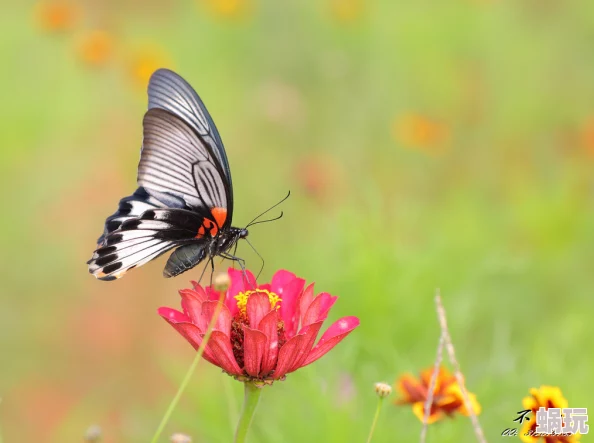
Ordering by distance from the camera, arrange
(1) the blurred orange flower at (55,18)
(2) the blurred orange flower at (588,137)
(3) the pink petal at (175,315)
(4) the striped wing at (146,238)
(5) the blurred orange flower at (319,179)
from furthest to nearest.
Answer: (2) the blurred orange flower at (588,137)
(1) the blurred orange flower at (55,18)
(5) the blurred orange flower at (319,179)
(4) the striped wing at (146,238)
(3) the pink petal at (175,315)

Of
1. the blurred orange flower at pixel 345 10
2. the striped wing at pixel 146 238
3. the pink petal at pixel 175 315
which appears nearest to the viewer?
the pink petal at pixel 175 315

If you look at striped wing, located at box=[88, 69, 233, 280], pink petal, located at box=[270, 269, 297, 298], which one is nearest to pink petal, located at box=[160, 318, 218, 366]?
pink petal, located at box=[270, 269, 297, 298]

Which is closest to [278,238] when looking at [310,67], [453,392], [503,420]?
[310,67]

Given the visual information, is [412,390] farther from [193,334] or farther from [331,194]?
[331,194]

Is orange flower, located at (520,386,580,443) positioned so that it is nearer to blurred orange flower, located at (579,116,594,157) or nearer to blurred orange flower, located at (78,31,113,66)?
blurred orange flower, located at (78,31,113,66)

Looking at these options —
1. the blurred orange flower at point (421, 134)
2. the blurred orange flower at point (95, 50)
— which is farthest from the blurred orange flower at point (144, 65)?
the blurred orange flower at point (421, 134)

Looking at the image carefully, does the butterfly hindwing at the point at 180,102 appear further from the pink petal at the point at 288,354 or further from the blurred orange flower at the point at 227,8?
the blurred orange flower at the point at 227,8
